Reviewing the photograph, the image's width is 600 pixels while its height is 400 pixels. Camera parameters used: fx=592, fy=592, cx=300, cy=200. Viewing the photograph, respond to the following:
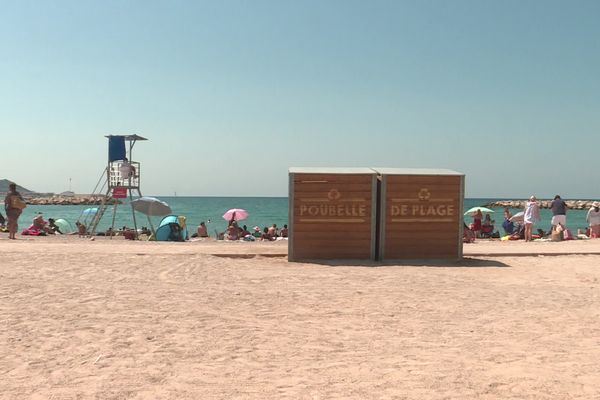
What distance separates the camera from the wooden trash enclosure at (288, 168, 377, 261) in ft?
38.0

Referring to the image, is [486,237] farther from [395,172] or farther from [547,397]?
[547,397]

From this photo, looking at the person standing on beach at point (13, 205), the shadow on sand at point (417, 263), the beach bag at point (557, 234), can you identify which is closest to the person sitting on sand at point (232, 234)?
the person standing on beach at point (13, 205)

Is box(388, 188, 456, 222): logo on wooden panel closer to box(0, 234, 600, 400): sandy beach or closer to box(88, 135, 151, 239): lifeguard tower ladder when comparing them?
box(0, 234, 600, 400): sandy beach

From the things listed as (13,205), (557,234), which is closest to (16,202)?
(13,205)

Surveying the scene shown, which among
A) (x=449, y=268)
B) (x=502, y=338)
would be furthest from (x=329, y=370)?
(x=449, y=268)

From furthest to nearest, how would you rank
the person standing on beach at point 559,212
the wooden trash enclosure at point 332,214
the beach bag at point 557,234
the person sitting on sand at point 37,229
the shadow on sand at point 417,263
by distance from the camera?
1. the person sitting on sand at point 37,229
2. the person standing on beach at point 559,212
3. the beach bag at point 557,234
4. the wooden trash enclosure at point 332,214
5. the shadow on sand at point 417,263

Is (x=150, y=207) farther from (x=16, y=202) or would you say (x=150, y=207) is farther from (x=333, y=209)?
(x=333, y=209)

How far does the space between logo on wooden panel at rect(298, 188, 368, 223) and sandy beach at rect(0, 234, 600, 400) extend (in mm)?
1293

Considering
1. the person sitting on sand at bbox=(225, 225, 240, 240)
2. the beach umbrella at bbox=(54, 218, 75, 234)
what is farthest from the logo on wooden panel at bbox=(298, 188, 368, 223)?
the beach umbrella at bbox=(54, 218, 75, 234)

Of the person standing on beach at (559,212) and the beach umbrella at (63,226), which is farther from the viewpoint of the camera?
the beach umbrella at (63,226)

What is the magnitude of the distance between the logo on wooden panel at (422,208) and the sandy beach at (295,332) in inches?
54.1

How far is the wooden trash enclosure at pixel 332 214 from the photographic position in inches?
456

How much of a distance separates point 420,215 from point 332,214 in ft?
5.75

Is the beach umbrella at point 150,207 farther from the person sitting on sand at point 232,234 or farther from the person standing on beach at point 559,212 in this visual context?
the person standing on beach at point 559,212
